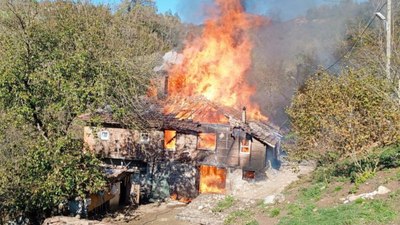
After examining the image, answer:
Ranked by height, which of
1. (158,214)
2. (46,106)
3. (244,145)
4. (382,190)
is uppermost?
(46,106)

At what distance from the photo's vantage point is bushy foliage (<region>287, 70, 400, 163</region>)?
17.0 metres

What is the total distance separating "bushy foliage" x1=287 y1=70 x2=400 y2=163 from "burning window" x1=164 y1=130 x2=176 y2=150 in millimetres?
14814

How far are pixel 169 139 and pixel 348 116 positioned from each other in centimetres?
1793

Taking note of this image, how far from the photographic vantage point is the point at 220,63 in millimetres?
42156

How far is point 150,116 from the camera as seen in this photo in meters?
33.3

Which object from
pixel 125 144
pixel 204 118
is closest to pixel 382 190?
pixel 204 118

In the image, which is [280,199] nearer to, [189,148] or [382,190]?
[382,190]

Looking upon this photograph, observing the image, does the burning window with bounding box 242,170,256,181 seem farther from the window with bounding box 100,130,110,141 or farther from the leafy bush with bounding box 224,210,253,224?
the window with bounding box 100,130,110,141

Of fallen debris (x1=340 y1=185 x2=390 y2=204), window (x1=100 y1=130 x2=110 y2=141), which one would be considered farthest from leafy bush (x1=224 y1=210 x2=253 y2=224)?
window (x1=100 y1=130 x2=110 y2=141)

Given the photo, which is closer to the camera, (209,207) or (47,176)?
(47,176)

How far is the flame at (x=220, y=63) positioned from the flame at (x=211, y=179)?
782 cm

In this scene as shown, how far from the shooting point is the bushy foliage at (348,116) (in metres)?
17.0

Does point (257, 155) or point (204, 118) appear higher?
point (204, 118)

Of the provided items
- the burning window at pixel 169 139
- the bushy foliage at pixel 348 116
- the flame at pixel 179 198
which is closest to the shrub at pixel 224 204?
the bushy foliage at pixel 348 116
